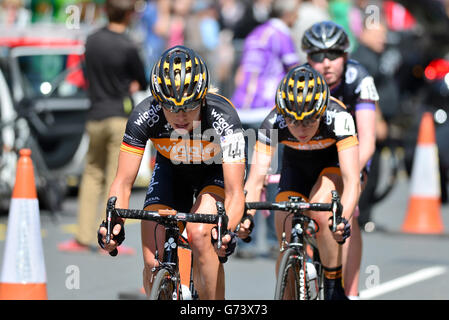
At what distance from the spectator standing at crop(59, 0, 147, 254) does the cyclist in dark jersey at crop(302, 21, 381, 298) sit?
10.3 ft

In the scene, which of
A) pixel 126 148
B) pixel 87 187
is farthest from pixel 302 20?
pixel 126 148

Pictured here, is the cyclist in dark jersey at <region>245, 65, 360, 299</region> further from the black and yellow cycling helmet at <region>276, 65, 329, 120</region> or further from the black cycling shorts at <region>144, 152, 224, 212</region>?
the black cycling shorts at <region>144, 152, 224, 212</region>

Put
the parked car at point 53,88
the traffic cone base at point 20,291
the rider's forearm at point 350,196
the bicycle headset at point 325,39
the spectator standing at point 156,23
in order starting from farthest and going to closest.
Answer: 1. the spectator standing at point 156,23
2. the parked car at point 53,88
3. the bicycle headset at point 325,39
4. the traffic cone base at point 20,291
5. the rider's forearm at point 350,196

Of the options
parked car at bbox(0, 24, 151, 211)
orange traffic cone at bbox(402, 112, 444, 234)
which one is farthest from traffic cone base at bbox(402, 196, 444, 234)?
parked car at bbox(0, 24, 151, 211)

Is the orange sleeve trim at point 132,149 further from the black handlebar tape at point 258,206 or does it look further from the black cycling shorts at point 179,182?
the black handlebar tape at point 258,206

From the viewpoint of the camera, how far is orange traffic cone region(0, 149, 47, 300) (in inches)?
301

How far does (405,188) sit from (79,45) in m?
5.74

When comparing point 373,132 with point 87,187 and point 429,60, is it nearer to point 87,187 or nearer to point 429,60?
point 87,187

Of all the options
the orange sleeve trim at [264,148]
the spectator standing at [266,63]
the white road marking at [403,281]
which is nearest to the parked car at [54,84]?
the spectator standing at [266,63]

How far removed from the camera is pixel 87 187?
11164mm

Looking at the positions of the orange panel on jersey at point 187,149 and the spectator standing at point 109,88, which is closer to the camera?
the orange panel on jersey at point 187,149

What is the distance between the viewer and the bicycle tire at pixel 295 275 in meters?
6.70

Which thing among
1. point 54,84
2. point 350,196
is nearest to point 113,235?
point 350,196

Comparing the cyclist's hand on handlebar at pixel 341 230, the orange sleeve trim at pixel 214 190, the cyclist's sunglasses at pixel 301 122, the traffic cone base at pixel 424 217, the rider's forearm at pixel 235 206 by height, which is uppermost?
the traffic cone base at pixel 424 217
